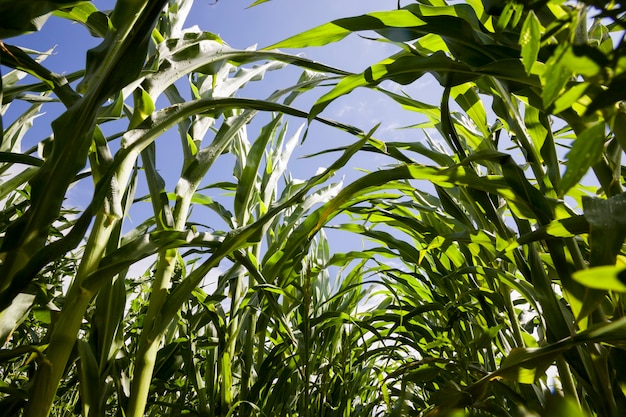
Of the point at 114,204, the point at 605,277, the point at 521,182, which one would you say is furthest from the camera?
the point at 114,204

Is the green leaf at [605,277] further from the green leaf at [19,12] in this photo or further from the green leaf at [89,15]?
the green leaf at [89,15]

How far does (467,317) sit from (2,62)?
87 centimetres

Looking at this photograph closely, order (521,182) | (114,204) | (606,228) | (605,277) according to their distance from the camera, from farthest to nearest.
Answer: (114,204), (521,182), (606,228), (605,277)

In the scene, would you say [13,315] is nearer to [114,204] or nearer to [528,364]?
[114,204]

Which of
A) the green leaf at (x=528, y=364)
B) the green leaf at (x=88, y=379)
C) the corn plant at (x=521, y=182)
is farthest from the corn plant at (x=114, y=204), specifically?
the green leaf at (x=528, y=364)

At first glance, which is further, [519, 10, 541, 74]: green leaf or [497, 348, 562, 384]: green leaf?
[497, 348, 562, 384]: green leaf

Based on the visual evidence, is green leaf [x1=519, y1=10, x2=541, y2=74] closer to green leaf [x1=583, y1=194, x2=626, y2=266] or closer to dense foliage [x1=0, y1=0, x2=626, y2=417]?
dense foliage [x1=0, y1=0, x2=626, y2=417]

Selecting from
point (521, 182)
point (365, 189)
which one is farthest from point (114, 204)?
point (521, 182)

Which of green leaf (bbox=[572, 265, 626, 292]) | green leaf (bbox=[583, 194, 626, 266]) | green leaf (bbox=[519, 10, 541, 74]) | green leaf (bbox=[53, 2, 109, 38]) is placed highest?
green leaf (bbox=[53, 2, 109, 38])

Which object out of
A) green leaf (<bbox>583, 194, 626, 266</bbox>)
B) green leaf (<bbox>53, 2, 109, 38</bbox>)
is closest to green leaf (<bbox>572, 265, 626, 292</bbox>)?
green leaf (<bbox>583, 194, 626, 266</bbox>)

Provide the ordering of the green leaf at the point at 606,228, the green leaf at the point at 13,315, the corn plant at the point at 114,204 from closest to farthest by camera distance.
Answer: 1. the green leaf at the point at 606,228
2. the corn plant at the point at 114,204
3. the green leaf at the point at 13,315

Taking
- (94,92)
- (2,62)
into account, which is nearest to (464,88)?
(94,92)

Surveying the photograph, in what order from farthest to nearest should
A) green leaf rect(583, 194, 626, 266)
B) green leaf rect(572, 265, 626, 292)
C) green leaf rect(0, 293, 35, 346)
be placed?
1. green leaf rect(0, 293, 35, 346)
2. green leaf rect(583, 194, 626, 266)
3. green leaf rect(572, 265, 626, 292)

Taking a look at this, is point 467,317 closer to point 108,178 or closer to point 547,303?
point 547,303
